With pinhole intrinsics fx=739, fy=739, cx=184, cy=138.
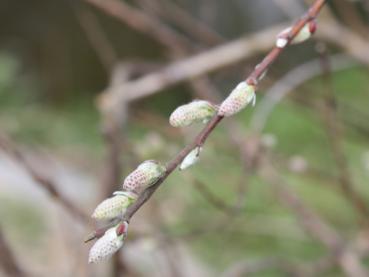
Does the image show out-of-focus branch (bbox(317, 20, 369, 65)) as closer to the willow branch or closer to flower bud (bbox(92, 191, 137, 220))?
the willow branch

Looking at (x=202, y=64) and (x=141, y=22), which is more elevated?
(x=141, y=22)

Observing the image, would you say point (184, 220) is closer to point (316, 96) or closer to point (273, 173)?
point (316, 96)

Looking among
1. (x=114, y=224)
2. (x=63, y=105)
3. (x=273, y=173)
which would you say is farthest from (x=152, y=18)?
(x=63, y=105)

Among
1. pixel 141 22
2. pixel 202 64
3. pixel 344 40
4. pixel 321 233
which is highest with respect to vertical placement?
pixel 141 22

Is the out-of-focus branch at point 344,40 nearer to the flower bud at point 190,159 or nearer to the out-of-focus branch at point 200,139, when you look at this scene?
the out-of-focus branch at point 200,139

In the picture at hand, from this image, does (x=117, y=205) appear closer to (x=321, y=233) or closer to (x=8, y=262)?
(x=8, y=262)

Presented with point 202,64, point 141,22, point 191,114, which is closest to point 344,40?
point 202,64
